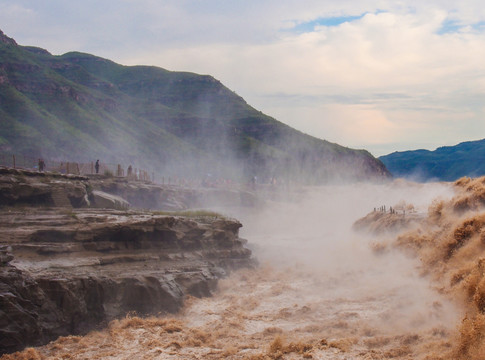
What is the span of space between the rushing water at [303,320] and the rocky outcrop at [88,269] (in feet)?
2.36

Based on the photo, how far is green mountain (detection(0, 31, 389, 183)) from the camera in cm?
8712

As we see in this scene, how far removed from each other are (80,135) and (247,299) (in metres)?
76.1

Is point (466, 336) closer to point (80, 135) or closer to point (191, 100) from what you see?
point (80, 135)

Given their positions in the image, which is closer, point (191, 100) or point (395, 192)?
point (395, 192)

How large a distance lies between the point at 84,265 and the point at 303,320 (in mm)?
8458

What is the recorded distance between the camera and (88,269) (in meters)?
18.9

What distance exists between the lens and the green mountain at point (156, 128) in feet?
286

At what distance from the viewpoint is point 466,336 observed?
13.4 m

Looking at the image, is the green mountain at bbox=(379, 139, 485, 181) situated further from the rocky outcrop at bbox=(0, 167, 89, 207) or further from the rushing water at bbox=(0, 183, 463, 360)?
the rocky outcrop at bbox=(0, 167, 89, 207)

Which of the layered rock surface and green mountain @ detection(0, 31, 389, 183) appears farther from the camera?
green mountain @ detection(0, 31, 389, 183)

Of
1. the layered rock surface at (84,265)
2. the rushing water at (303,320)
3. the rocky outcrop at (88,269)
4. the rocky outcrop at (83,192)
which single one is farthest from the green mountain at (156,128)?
the rushing water at (303,320)

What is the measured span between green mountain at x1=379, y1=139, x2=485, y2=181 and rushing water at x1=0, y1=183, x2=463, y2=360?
1025 inches

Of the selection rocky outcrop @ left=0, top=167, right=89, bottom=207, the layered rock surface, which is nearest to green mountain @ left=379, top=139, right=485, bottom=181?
the layered rock surface

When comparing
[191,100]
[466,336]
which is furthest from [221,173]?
[466,336]
